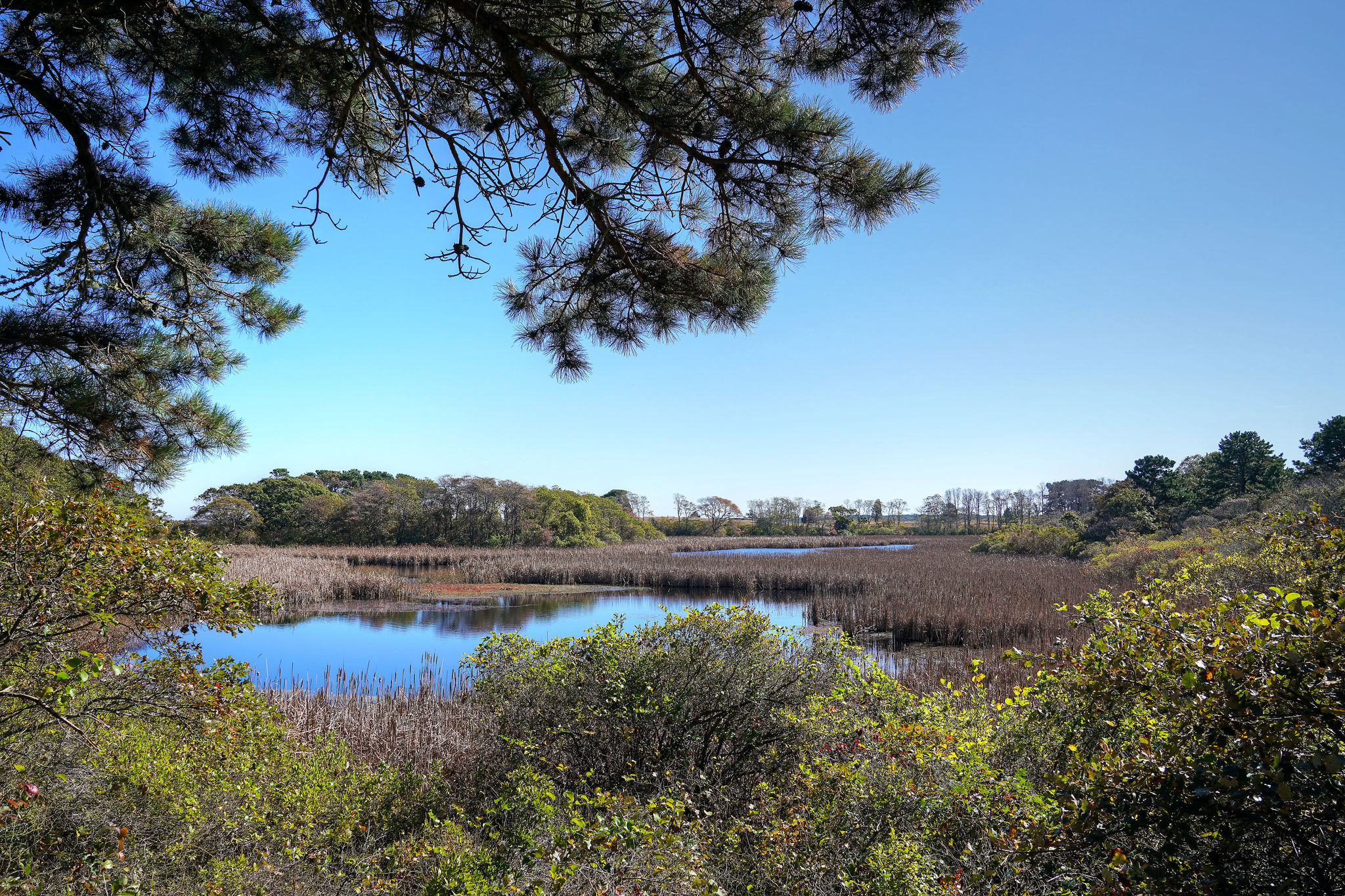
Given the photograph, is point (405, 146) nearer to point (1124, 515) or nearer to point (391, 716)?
point (391, 716)

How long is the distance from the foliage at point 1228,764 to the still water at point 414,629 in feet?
24.6

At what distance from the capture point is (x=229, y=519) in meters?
35.9

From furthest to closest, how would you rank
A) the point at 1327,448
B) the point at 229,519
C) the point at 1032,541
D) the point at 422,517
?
A: the point at 422,517 → the point at 229,519 → the point at 1032,541 → the point at 1327,448

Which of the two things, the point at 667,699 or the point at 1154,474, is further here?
the point at 1154,474

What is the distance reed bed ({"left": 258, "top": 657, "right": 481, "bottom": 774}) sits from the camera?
5.95 meters

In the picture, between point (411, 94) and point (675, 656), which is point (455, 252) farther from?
point (675, 656)

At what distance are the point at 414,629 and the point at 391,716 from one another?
797cm

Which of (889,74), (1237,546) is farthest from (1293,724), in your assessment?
(1237,546)

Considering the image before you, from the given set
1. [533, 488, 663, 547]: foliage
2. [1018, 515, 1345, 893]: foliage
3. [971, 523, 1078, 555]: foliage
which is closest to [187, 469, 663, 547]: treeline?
[533, 488, 663, 547]: foliage

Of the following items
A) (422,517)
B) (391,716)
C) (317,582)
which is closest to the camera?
(391,716)

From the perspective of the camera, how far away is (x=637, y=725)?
4566mm

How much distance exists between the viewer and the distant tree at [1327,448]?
23.9 metres

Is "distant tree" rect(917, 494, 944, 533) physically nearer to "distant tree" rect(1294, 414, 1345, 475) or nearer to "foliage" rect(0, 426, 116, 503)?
"distant tree" rect(1294, 414, 1345, 475)

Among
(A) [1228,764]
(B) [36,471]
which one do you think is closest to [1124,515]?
(A) [1228,764]
